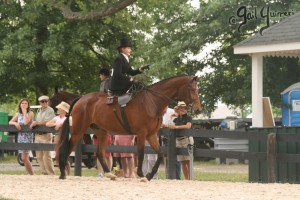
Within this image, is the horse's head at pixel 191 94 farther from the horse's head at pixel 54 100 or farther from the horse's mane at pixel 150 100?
the horse's head at pixel 54 100

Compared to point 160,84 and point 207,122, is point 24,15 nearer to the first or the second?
point 207,122

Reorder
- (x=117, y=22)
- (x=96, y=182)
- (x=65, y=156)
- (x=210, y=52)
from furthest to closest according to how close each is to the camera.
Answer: (x=210, y=52), (x=117, y=22), (x=65, y=156), (x=96, y=182)

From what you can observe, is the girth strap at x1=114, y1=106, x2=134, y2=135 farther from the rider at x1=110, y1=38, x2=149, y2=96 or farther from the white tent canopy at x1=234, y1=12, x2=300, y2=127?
the white tent canopy at x1=234, y1=12, x2=300, y2=127

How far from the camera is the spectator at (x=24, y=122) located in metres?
20.2

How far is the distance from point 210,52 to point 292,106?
13741 mm

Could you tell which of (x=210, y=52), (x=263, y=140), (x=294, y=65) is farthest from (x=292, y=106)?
(x=210, y=52)

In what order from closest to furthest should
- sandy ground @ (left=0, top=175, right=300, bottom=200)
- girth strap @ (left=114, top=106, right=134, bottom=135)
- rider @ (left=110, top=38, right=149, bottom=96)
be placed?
1. sandy ground @ (left=0, top=175, right=300, bottom=200)
2. rider @ (left=110, top=38, right=149, bottom=96)
3. girth strap @ (left=114, top=106, right=134, bottom=135)

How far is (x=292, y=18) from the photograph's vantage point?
25500 millimetres

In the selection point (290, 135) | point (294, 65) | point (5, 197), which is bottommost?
point (5, 197)

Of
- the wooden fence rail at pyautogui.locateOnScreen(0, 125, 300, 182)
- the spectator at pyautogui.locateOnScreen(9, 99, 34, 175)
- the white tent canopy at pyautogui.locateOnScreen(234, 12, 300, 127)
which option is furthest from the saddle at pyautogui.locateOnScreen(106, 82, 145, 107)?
the white tent canopy at pyautogui.locateOnScreen(234, 12, 300, 127)

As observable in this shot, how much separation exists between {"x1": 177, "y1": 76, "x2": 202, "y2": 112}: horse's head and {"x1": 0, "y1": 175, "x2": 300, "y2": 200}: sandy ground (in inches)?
56.4

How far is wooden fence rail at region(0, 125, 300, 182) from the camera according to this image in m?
17.2

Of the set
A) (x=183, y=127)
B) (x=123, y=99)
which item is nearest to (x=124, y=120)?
(x=123, y=99)

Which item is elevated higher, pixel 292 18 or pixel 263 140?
pixel 292 18
